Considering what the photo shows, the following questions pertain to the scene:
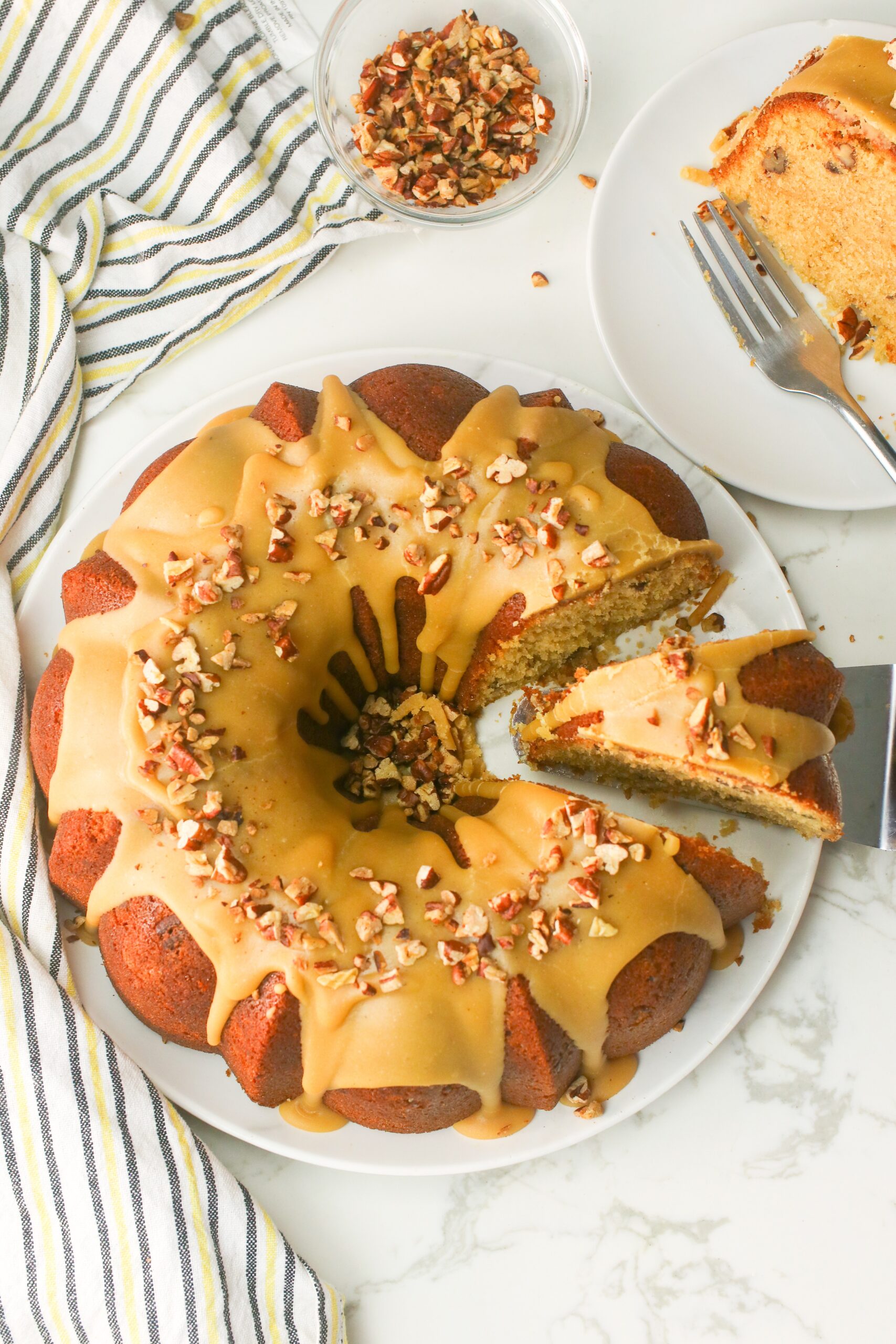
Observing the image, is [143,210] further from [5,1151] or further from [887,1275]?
[887,1275]

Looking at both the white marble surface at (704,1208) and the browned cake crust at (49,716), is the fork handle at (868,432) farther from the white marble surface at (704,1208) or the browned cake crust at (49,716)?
the browned cake crust at (49,716)

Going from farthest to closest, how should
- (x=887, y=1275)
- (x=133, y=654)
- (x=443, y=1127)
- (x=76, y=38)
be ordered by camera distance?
(x=76, y=38) < (x=887, y=1275) < (x=443, y=1127) < (x=133, y=654)

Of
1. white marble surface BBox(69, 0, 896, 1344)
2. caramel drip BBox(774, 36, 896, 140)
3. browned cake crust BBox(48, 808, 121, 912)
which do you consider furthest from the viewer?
white marble surface BBox(69, 0, 896, 1344)

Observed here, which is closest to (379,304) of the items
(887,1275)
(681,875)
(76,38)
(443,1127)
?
(76,38)

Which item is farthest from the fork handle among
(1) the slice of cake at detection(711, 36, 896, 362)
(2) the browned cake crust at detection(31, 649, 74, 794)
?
(2) the browned cake crust at detection(31, 649, 74, 794)

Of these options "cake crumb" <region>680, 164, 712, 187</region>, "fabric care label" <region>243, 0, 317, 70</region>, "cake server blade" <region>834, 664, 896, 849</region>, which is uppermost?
"fabric care label" <region>243, 0, 317, 70</region>

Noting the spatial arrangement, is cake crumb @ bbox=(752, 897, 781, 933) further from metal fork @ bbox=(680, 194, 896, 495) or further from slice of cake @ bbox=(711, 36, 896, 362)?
slice of cake @ bbox=(711, 36, 896, 362)

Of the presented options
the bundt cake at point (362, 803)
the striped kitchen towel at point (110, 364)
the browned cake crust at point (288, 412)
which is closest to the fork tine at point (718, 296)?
the bundt cake at point (362, 803)
